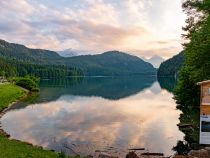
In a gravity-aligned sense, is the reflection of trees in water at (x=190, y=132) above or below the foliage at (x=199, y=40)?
below

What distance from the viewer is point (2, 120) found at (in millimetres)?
72375

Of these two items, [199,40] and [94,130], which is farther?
[94,130]

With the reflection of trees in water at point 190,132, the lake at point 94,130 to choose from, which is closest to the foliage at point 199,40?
the reflection of trees in water at point 190,132

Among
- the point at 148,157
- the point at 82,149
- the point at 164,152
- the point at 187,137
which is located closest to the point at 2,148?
the point at 82,149

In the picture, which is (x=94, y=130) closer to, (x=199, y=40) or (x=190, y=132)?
(x=190, y=132)

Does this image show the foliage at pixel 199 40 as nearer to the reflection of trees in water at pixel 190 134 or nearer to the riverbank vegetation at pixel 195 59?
the riverbank vegetation at pixel 195 59

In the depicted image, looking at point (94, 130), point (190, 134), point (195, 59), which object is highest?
point (195, 59)

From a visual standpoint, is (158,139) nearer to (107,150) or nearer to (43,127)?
(107,150)

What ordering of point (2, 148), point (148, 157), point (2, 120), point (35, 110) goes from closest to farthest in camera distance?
point (2, 148), point (148, 157), point (2, 120), point (35, 110)

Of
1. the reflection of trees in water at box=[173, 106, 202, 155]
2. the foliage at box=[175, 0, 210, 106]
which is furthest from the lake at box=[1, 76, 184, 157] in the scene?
the foliage at box=[175, 0, 210, 106]

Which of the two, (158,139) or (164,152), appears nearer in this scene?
(164,152)

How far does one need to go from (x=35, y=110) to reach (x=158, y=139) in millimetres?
46447

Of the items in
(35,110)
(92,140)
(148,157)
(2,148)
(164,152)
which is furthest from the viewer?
(35,110)

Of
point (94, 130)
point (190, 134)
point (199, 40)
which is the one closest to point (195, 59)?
point (199, 40)
